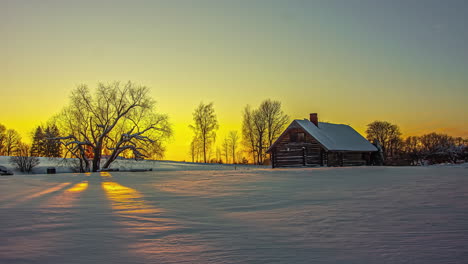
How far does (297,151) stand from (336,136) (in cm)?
585

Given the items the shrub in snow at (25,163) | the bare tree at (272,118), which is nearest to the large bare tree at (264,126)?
the bare tree at (272,118)

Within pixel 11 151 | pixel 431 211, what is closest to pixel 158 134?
pixel 431 211

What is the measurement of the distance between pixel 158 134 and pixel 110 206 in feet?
91.5

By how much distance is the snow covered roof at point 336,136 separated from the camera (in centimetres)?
3822

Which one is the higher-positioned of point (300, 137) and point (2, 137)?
point (2, 137)

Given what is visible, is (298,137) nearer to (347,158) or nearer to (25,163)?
(347,158)

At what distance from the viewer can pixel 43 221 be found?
294 inches

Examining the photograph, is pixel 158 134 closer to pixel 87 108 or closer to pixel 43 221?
pixel 87 108

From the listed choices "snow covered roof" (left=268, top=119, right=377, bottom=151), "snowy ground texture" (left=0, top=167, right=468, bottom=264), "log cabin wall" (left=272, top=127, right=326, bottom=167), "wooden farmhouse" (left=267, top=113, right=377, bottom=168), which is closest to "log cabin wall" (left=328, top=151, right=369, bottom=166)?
"wooden farmhouse" (left=267, top=113, right=377, bottom=168)

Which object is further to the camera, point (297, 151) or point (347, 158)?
point (347, 158)

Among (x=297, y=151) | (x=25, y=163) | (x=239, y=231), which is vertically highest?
(x=297, y=151)

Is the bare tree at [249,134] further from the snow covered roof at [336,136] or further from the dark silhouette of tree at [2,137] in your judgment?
the dark silhouette of tree at [2,137]

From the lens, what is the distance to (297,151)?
39312mm

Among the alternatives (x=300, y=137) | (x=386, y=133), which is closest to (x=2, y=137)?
(x=300, y=137)
